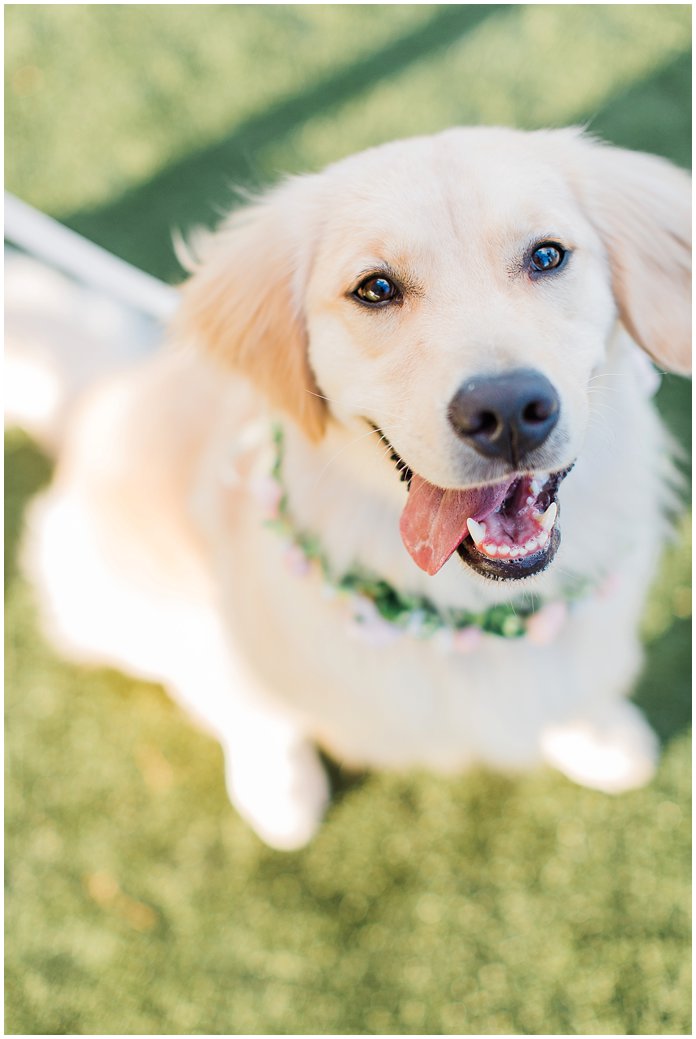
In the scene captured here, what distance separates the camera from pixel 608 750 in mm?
2414

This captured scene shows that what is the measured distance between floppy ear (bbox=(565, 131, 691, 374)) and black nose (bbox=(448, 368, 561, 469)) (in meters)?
0.46

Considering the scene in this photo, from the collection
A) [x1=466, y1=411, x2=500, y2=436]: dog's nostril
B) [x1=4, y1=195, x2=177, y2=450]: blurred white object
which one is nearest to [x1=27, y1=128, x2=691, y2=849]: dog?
[x1=466, y1=411, x2=500, y2=436]: dog's nostril

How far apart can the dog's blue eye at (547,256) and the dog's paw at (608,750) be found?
140cm

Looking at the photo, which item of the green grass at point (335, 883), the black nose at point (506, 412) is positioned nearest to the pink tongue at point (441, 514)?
the black nose at point (506, 412)

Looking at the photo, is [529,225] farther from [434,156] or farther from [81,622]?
[81,622]

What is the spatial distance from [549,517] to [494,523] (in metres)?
0.11

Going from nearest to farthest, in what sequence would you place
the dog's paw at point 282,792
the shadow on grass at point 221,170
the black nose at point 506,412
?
the black nose at point 506,412 → the dog's paw at point 282,792 → the shadow on grass at point 221,170

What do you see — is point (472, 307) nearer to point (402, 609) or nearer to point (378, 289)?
point (378, 289)

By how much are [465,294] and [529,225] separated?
192 millimetres

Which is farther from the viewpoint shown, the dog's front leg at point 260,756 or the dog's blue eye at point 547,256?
the dog's front leg at point 260,756

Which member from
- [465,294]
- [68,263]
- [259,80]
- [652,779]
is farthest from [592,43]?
[652,779]

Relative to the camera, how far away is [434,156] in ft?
5.12

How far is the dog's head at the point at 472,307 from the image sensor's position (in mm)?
1357

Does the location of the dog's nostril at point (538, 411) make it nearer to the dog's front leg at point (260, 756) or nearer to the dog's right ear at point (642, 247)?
the dog's right ear at point (642, 247)
